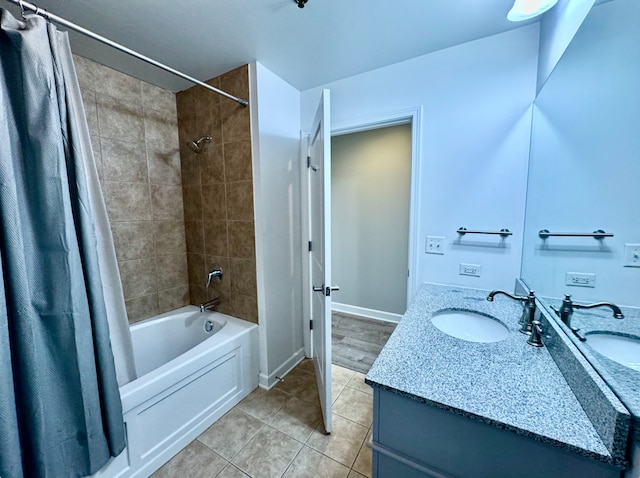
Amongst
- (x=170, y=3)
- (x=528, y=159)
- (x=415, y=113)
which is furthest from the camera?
(x=415, y=113)

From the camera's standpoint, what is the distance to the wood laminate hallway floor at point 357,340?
220cm

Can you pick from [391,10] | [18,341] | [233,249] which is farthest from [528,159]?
[18,341]

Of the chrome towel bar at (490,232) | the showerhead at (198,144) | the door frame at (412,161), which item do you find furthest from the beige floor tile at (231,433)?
the showerhead at (198,144)

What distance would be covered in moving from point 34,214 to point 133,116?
128 centimetres

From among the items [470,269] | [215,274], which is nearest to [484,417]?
[470,269]

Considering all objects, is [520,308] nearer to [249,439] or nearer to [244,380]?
[249,439]

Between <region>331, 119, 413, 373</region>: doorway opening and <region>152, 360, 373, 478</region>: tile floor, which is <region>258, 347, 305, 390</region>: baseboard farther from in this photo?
<region>331, 119, 413, 373</region>: doorway opening

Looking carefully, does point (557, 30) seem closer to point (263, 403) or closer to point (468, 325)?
point (468, 325)

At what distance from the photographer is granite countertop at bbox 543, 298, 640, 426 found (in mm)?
569

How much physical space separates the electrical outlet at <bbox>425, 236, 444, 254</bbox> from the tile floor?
113 cm

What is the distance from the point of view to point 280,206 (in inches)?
76.0

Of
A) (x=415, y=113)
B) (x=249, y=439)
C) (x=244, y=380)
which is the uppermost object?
(x=415, y=113)

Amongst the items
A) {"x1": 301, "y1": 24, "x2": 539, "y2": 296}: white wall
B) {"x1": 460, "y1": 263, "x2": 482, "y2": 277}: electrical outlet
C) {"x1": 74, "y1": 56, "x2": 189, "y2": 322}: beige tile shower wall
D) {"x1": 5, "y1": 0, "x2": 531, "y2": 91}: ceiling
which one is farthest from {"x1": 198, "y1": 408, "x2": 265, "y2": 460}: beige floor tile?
{"x1": 5, "y1": 0, "x2": 531, "y2": 91}: ceiling

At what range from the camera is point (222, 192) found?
193cm
